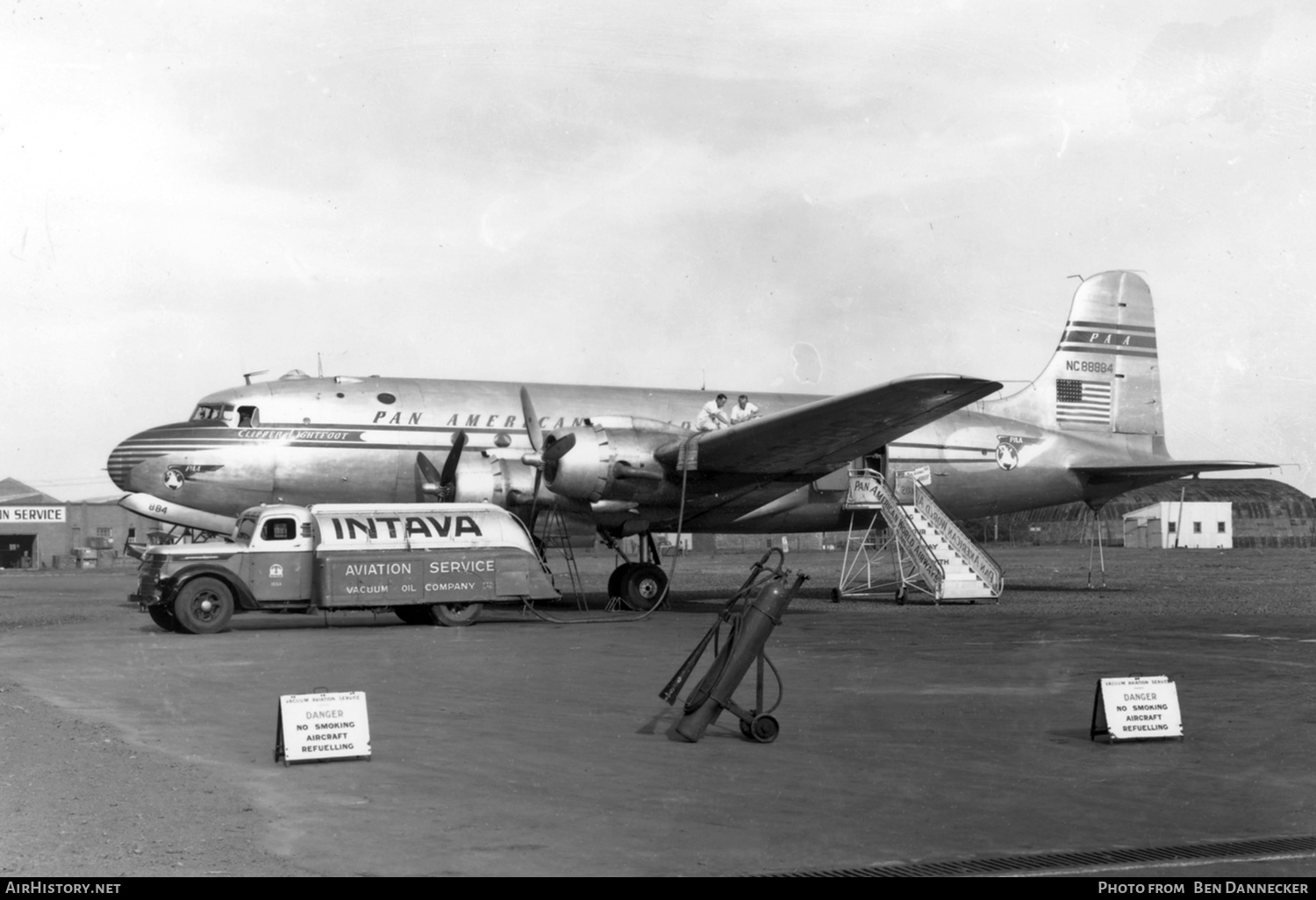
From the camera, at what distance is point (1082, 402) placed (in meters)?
28.8

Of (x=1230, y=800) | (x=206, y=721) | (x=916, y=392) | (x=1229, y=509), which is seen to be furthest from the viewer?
(x=1229, y=509)

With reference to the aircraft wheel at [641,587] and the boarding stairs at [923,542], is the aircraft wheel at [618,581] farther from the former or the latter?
the boarding stairs at [923,542]

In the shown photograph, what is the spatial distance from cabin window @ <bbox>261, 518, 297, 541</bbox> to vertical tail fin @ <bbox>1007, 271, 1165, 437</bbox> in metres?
16.8

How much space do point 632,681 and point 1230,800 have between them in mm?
6419

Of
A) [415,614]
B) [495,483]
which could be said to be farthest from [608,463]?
[415,614]

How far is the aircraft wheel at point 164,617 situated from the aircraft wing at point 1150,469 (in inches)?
728

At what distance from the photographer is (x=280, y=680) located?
12438mm

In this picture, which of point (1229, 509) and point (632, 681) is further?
point (1229, 509)

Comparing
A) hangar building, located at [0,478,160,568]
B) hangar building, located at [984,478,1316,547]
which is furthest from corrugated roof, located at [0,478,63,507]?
hangar building, located at [984,478,1316,547]

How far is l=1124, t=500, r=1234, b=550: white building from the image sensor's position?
79.1 metres

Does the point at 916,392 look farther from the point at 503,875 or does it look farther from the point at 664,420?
the point at 503,875

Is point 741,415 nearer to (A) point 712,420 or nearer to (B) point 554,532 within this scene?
(A) point 712,420

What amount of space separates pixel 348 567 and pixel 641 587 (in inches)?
233
